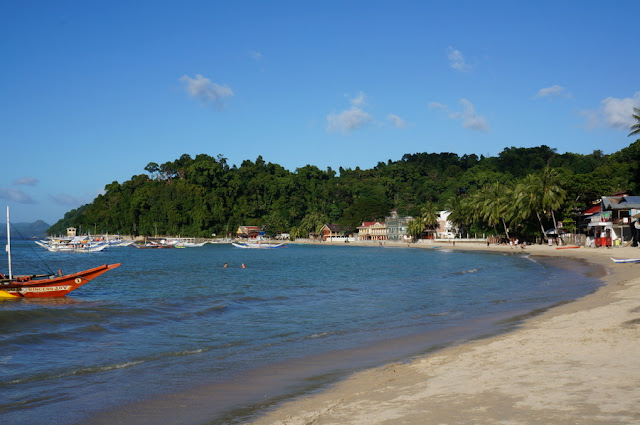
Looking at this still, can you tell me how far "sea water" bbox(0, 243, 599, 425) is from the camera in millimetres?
9883

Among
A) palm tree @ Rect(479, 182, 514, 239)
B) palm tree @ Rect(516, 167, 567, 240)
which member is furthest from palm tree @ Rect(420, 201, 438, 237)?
palm tree @ Rect(516, 167, 567, 240)

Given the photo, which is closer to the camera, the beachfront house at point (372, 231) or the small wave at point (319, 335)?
the small wave at point (319, 335)

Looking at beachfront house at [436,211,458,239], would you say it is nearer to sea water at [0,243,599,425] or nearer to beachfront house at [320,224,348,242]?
beachfront house at [320,224,348,242]

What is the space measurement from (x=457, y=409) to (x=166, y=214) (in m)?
185

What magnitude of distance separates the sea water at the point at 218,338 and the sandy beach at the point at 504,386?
47.7 inches

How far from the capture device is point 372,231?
151 m

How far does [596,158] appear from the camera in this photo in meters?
147

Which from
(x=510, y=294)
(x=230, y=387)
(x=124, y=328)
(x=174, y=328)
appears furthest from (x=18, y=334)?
(x=510, y=294)

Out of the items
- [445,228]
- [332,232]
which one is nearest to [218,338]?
[445,228]

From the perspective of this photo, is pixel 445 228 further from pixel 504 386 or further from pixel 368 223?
pixel 504 386

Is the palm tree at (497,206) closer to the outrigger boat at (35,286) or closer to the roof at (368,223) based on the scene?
the roof at (368,223)

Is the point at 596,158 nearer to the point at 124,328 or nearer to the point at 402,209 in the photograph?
the point at 402,209

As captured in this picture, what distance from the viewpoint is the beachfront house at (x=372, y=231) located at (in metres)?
147

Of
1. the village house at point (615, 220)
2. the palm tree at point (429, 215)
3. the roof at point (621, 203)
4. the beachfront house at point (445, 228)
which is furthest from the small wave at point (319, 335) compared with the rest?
the palm tree at point (429, 215)
